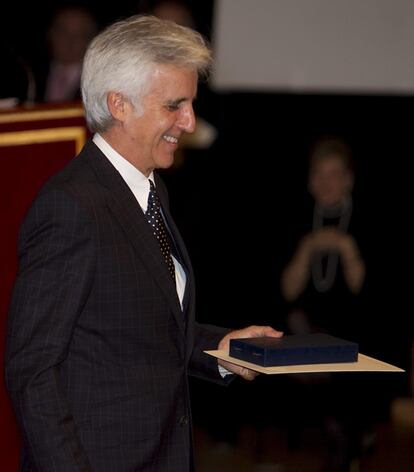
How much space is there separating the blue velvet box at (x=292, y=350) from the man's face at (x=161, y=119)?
42 cm

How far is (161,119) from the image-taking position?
7.77ft

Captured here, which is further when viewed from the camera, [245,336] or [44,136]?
[44,136]

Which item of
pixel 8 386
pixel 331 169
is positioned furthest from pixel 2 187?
pixel 331 169

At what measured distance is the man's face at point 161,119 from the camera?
92.5 inches

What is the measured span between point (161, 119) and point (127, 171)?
0.12 metres

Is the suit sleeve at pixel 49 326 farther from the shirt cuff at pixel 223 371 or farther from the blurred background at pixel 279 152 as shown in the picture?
the blurred background at pixel 279 152

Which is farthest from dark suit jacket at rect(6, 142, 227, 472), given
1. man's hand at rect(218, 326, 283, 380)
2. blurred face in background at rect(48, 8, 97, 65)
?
blurred face in background at rect(48, 8, 97, 65)

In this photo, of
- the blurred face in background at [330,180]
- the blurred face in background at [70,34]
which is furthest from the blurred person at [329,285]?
the blurred face in background at [70,34]

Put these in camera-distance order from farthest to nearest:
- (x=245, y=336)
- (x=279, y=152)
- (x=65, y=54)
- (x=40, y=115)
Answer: (x=279, y=152) < (x=65, y=54) < (x=40, y=115) < (x=245, y=336)

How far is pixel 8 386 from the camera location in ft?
7.30

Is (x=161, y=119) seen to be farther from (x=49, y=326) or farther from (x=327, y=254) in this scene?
(x=327, y=254)

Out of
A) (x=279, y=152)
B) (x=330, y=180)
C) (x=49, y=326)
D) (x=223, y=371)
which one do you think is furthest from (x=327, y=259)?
(x=49, y=326)

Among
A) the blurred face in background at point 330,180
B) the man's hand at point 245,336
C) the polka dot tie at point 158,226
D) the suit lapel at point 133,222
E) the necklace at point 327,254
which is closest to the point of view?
the suit lapel at point 133,222

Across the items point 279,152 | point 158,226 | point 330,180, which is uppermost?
point 158,226
